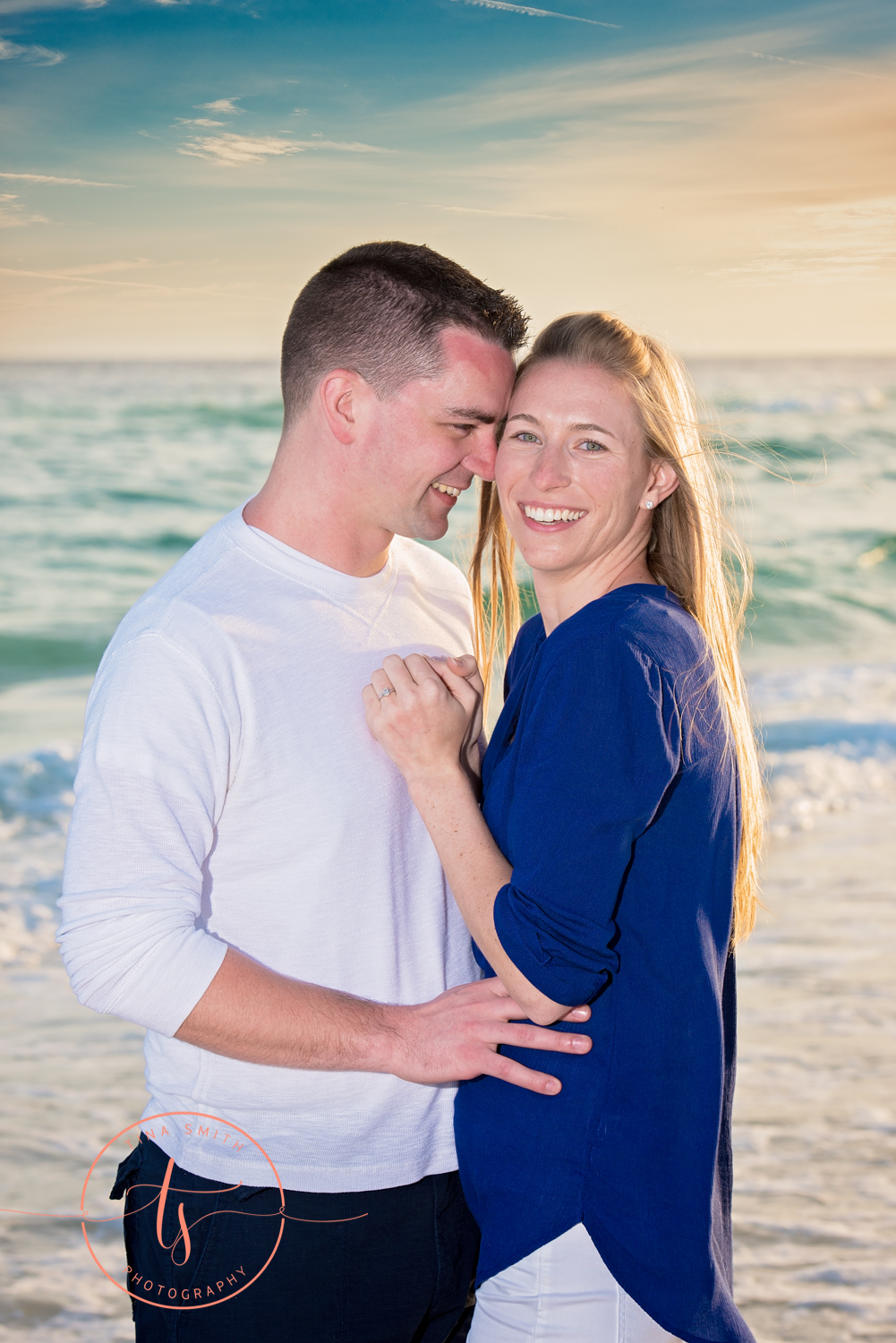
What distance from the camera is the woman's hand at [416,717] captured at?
186 centimetres

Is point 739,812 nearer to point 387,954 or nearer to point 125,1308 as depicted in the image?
point 387,954

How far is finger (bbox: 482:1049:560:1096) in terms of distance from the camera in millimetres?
1727

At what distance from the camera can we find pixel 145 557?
13.0 meters

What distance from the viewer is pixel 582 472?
1.95 meters

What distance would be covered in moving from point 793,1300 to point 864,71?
498 cm

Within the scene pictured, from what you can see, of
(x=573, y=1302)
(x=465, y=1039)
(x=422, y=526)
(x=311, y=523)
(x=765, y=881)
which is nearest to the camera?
(x=573, y=1302)

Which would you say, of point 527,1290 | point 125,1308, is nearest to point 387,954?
point 527,1290

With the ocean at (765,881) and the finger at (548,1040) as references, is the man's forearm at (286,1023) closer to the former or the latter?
the finger at (548,1040)

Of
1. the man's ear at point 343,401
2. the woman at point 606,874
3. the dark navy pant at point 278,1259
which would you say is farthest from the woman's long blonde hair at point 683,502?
the dark navy pant at point 278,1259

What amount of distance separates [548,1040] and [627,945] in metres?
0.20

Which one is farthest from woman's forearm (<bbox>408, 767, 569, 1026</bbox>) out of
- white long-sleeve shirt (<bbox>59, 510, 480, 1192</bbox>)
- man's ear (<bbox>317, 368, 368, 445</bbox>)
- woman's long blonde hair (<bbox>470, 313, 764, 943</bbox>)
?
man's ear (<bbox>317, 368, 368, 445</bbox>)

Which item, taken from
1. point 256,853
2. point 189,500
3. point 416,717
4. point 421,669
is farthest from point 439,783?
point 189,500

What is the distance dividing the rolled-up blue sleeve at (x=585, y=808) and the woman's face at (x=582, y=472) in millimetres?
378

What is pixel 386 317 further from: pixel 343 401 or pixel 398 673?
pixel 398 673
